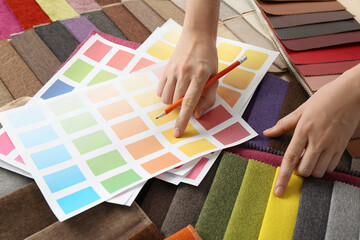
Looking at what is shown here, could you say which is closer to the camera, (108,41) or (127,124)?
(127,124)

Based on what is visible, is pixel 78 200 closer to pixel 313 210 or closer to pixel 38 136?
pixel 38 136

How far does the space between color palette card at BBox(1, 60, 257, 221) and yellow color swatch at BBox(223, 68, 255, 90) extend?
83 mm


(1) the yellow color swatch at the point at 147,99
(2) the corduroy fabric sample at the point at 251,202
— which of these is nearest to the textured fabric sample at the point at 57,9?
(1) the yellow color swatch at the point at 147,99

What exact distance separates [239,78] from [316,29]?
0.32 metres

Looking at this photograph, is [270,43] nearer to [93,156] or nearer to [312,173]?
[312,173]

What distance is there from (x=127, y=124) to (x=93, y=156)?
0.12 meters

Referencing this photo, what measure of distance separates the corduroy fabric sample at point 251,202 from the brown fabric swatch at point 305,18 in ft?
1.87

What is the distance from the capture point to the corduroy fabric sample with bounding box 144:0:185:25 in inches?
48.1

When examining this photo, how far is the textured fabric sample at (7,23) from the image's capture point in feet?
3.80

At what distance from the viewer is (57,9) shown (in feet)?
4.13

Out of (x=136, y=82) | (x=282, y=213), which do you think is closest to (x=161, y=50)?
(x=136, y=82)

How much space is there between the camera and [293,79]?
103 cm

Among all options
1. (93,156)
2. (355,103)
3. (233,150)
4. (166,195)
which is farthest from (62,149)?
(355,103)

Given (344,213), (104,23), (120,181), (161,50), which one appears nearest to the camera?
(344,213)
